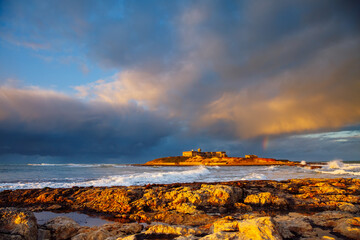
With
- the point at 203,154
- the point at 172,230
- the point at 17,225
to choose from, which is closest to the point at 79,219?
the point at 17,225

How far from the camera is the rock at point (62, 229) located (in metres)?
5.86

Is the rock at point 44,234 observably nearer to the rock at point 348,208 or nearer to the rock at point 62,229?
the rock at point 62,229

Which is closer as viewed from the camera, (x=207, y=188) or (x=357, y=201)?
(x=357, y=201)

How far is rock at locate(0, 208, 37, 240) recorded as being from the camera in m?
5.01

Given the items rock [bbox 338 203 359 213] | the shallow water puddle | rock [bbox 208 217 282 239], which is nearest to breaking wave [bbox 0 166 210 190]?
the shallow water puddle

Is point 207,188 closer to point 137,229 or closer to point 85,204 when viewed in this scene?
point 137,229

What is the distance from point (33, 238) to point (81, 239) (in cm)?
126

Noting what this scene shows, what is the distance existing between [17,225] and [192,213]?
5498 mm

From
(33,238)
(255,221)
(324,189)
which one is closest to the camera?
(255,221)

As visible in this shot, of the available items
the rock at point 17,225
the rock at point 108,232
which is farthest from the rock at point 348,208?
the rock at point 17,225

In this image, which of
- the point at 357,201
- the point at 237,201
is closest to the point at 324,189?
the point at 357,201

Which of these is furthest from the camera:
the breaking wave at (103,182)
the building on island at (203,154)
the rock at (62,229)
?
the building on island at (203,154)

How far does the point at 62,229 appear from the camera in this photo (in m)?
5.96

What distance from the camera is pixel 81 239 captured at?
17.3 feet
